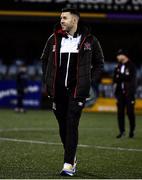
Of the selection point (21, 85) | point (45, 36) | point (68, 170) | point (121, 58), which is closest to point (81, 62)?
point (68, 170)

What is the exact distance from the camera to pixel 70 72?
8.41m

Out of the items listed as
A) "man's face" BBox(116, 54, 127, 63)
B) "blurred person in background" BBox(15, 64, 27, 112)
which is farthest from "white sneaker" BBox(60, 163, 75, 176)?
"blurred person in background" BBox(15, 64, 27, 112)

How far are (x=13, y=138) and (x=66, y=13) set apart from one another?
18.8ft

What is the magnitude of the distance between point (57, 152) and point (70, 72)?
309 cm

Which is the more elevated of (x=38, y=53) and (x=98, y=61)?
(x=98, y=61)

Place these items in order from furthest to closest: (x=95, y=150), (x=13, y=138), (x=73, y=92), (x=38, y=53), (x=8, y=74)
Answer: (x=38, y=53), (x=8, y=74), (x=13, y=138), (x=95, y=150), (x=73, y=92)

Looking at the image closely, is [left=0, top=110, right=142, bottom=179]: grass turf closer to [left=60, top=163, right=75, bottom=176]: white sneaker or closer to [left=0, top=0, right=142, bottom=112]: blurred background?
[left=60, top=163, right=75, bottom=176]: white sneaker

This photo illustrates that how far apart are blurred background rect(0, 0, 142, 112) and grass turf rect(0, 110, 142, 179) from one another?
545cm

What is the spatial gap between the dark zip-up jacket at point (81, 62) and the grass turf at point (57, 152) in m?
1.06

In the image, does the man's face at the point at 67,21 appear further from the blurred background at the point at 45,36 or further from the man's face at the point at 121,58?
the blurred background at the point at 45,36

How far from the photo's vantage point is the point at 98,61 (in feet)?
28.5

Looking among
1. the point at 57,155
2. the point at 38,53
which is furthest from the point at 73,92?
the point at 38,53

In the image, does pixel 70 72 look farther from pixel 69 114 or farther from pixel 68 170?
pixel 68 170

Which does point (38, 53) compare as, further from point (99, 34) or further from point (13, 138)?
point (13, 138)
